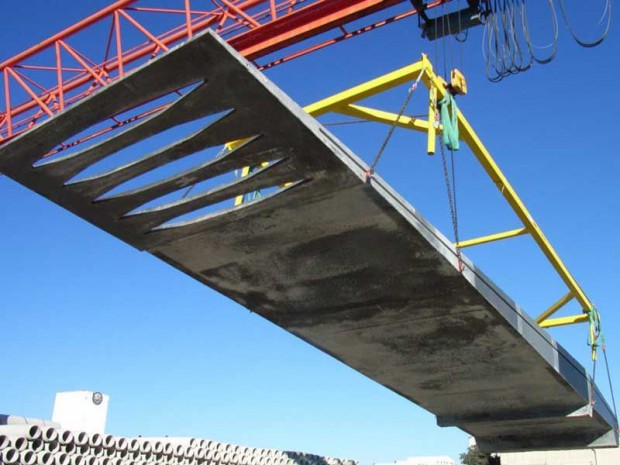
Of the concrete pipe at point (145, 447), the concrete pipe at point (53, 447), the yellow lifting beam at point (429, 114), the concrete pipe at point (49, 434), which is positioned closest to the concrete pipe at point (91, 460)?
the concrete pipe at point (53, 447)

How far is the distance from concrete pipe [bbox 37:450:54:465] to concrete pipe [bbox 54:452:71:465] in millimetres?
67

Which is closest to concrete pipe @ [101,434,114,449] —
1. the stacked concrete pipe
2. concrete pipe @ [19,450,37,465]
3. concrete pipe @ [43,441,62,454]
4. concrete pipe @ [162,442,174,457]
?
the stacked concrete pipe

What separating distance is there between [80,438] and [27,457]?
2.92 feet

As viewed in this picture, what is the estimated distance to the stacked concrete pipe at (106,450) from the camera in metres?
7.45

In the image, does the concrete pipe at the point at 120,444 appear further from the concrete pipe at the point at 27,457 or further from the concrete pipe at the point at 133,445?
the concrete pipe at the point at 27,457

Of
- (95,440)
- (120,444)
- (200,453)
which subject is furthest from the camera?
(200,453)

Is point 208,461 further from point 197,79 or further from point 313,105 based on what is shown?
point 197,79

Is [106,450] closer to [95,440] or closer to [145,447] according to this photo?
[95,440]

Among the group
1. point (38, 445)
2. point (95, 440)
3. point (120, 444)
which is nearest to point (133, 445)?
point (120, 444)

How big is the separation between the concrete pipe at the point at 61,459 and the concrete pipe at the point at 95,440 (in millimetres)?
447

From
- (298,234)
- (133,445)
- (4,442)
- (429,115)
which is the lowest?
(4,442)

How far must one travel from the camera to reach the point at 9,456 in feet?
23.7

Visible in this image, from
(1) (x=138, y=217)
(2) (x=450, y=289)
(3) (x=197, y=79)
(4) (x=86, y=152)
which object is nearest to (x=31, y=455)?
(1) (x=138, y=217)

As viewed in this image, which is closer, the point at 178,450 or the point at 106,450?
the point at 106,450
